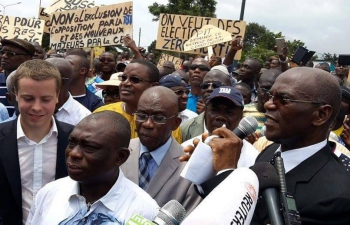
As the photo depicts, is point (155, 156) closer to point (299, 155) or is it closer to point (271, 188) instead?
point (299, 155)

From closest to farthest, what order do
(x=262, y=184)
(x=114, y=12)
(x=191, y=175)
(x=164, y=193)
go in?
1. (x=262, y=184)
2. (x=191, y=175)
3. (x=164, y=193)
4. (x=114, y=12)

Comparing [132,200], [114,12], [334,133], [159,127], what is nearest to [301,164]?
[132,200]

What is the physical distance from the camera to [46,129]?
10.1ft

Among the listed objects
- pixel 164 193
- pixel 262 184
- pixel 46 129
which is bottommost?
pixel 164 193

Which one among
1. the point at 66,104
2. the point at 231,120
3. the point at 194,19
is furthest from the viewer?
the point at 194,19

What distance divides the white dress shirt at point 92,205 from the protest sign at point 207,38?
6605mm

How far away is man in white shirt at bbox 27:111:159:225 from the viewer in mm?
2238

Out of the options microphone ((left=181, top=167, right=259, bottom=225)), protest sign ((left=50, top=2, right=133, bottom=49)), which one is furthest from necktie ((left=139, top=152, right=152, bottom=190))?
protest sign ((left=50, top=2, right=133, bottom=49))

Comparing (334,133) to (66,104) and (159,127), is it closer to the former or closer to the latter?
(159,127)

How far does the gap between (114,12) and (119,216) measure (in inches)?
288

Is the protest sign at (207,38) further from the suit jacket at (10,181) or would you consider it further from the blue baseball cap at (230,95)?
the suit jacket at (10,181)

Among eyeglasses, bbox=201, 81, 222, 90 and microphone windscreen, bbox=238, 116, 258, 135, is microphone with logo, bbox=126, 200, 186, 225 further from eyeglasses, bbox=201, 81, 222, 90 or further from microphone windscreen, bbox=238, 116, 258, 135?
eyeglasses, bbox=201, 81, 222, 90

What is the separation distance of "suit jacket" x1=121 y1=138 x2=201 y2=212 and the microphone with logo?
3.77 feet

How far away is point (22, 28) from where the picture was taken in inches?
404
